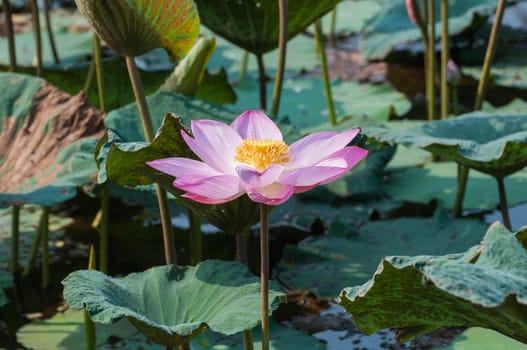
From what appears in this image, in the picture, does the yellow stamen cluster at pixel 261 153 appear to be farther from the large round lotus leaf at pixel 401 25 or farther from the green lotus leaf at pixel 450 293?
the large round lotus leaf at pixel 401 25

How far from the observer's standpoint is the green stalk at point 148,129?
1350mm

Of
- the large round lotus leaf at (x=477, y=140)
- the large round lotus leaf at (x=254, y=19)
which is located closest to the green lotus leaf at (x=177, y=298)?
the large round lotus leaf at (x=477, y=140)

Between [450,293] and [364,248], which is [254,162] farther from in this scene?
[364,248]

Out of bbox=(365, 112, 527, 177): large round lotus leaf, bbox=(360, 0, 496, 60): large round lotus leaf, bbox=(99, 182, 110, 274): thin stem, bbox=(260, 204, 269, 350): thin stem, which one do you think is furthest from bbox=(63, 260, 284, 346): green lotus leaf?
bbox=(360, 0, 496, 60): large round lotus leaf

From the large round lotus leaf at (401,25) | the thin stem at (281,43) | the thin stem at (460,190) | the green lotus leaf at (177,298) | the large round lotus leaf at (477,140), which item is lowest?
the thin stem at (460,190)

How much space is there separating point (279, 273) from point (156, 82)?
2.37 feet

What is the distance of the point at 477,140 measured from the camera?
1.98 m

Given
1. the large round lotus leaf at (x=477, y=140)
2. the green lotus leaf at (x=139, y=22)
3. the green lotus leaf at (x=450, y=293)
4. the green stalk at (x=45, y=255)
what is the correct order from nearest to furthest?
the green lotus leaf at (x=450, y=293) < the green lotus leaf at (x=139, y=22) < the large round lotus leaf at (x=477, y=140) < the green stalk at (x=45, y=255)

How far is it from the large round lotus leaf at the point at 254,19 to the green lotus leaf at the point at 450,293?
1.02 meters

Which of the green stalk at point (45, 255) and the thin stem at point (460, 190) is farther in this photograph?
the thin stem at point (460, 190)

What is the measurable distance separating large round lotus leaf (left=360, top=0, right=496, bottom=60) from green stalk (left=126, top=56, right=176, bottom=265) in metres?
2.41

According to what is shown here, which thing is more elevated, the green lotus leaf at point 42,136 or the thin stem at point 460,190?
→ the green lotus leaf at point 42,136

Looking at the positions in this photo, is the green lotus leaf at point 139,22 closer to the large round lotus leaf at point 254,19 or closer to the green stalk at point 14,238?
the large round lotus leaf at point 254,19

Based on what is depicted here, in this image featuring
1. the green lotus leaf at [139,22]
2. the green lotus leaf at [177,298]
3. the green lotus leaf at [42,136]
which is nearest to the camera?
the green lotus leaf at [177,298]
